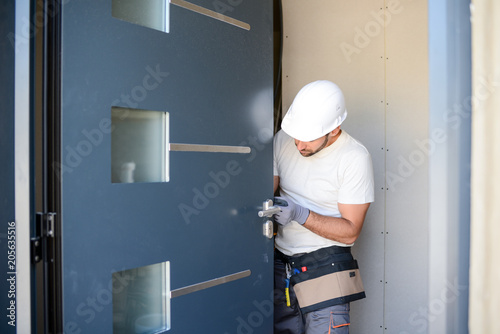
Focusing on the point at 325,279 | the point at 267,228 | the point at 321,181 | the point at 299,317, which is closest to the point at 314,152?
the point at 321,181

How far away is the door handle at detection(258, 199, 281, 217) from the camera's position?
1.76 metres

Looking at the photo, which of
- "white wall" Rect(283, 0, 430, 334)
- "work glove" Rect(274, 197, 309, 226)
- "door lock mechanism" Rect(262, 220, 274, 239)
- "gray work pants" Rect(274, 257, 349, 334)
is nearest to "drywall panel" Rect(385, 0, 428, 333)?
"white wall" Rect(283, 0, 430, 334)

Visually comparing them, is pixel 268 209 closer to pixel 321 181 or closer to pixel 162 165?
pixel 321 181

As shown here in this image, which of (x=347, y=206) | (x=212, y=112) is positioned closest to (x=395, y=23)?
(x=347, y=206)

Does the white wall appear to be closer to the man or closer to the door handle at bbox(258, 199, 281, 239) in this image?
the man

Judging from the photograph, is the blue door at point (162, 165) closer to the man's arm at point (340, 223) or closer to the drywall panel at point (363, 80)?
the man's arm at point (340, 223)

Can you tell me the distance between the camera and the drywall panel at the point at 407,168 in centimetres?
216

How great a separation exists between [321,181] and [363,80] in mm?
678

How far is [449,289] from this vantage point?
91 cm

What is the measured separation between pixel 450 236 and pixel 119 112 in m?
Answer: 0.98

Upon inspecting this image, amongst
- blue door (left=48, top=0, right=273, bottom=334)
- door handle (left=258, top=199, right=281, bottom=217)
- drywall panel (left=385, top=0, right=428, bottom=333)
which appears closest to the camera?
blue door (left=48, top=0, right=273, bottom=334)

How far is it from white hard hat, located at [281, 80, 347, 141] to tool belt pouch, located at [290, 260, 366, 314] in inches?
22.2

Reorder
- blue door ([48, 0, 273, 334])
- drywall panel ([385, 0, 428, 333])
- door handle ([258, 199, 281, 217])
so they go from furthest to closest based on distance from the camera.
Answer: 1. drywall panel ([385, 0, 428, 333])
2. door handle ([258, 199, 281, 217])
3. blue door ([48, 0, 273, 334])

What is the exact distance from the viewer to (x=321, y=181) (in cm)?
192
